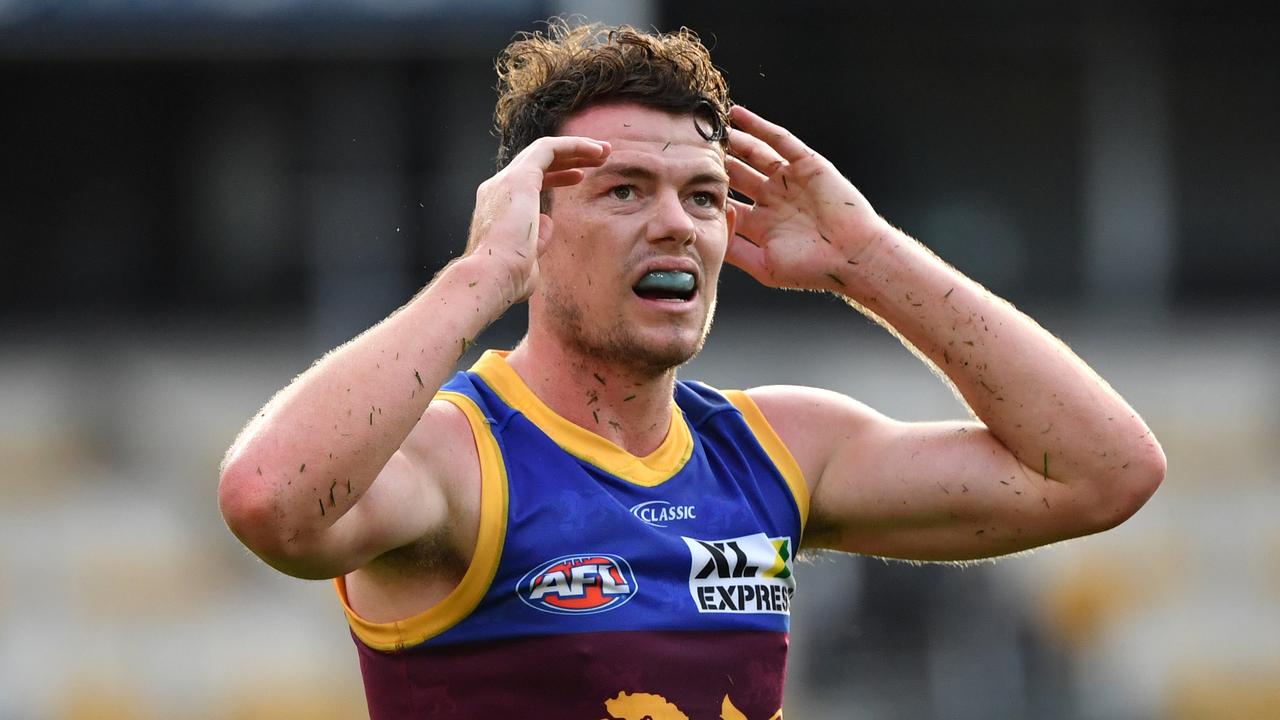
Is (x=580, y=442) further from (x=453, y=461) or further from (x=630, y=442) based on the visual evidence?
(x=453, y=461)

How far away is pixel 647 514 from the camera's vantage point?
3670mm

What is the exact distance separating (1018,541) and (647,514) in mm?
904

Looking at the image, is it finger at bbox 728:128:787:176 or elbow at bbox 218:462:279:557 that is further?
finger at bbox 728:128:787:176

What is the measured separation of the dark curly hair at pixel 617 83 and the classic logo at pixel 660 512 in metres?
0.84

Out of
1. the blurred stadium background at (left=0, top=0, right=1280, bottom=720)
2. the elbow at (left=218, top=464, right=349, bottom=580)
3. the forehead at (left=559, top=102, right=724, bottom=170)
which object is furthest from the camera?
the blurred stadium background at (left=0, top=0, right=1280, bottom=720)

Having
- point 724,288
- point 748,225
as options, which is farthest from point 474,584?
point 724,288

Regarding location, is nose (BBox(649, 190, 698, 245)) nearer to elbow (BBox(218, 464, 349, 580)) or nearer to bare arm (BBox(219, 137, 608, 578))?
bare arm (BBox(219, 137, 608, 578))

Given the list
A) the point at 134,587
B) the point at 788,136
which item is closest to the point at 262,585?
the point at 134,587

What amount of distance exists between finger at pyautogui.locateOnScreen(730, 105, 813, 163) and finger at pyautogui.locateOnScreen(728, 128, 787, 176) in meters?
0.01

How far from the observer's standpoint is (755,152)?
400cm

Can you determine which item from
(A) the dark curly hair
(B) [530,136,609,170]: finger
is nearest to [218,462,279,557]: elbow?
(B) [530,136,609,170]: finger

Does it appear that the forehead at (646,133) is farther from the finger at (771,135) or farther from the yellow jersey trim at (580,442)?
the yellow jersey trim at (580,442)

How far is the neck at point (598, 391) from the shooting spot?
3805 millimetres

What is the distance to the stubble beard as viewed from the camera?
3.71m
